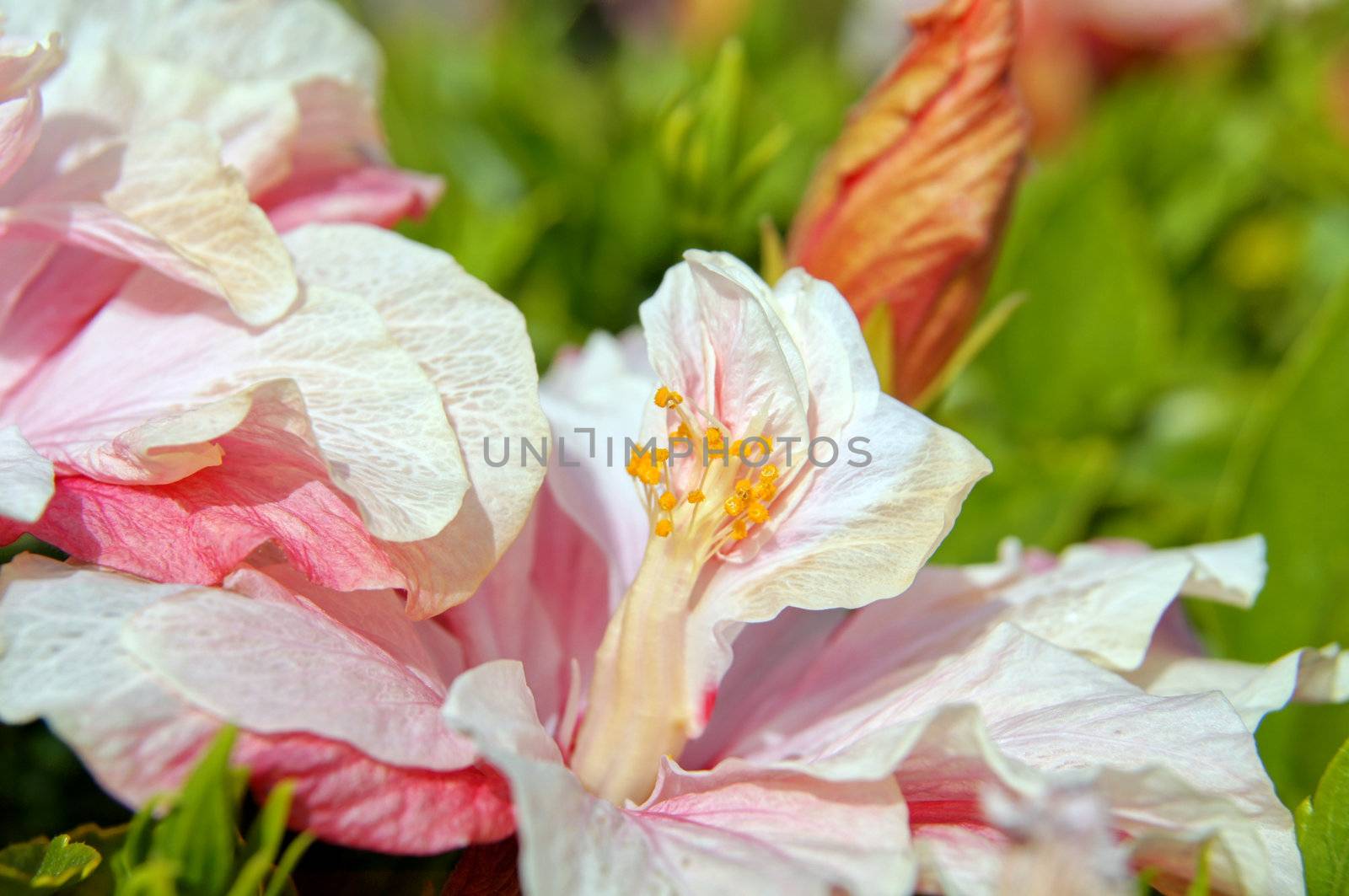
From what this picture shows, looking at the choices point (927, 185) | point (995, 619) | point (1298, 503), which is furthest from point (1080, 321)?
point (995, 619)

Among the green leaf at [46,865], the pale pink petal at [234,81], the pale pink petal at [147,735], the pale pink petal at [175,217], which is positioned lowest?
the green leaf at [46,865]

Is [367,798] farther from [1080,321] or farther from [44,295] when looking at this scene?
[1080,321]

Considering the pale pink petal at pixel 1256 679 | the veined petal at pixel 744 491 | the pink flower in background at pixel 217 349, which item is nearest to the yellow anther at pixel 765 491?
the veined petal at pixel 744 491

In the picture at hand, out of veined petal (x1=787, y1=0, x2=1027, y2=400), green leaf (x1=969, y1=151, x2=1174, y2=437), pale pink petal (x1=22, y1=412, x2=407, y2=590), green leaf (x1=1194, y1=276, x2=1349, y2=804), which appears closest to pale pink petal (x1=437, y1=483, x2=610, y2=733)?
pale pink petal (x1=22, y1=412, x2=407, y2=590)

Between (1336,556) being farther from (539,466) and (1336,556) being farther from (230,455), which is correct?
(230,455)

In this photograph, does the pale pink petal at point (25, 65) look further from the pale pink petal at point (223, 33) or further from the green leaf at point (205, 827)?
the green leaf at point (205, 827)
